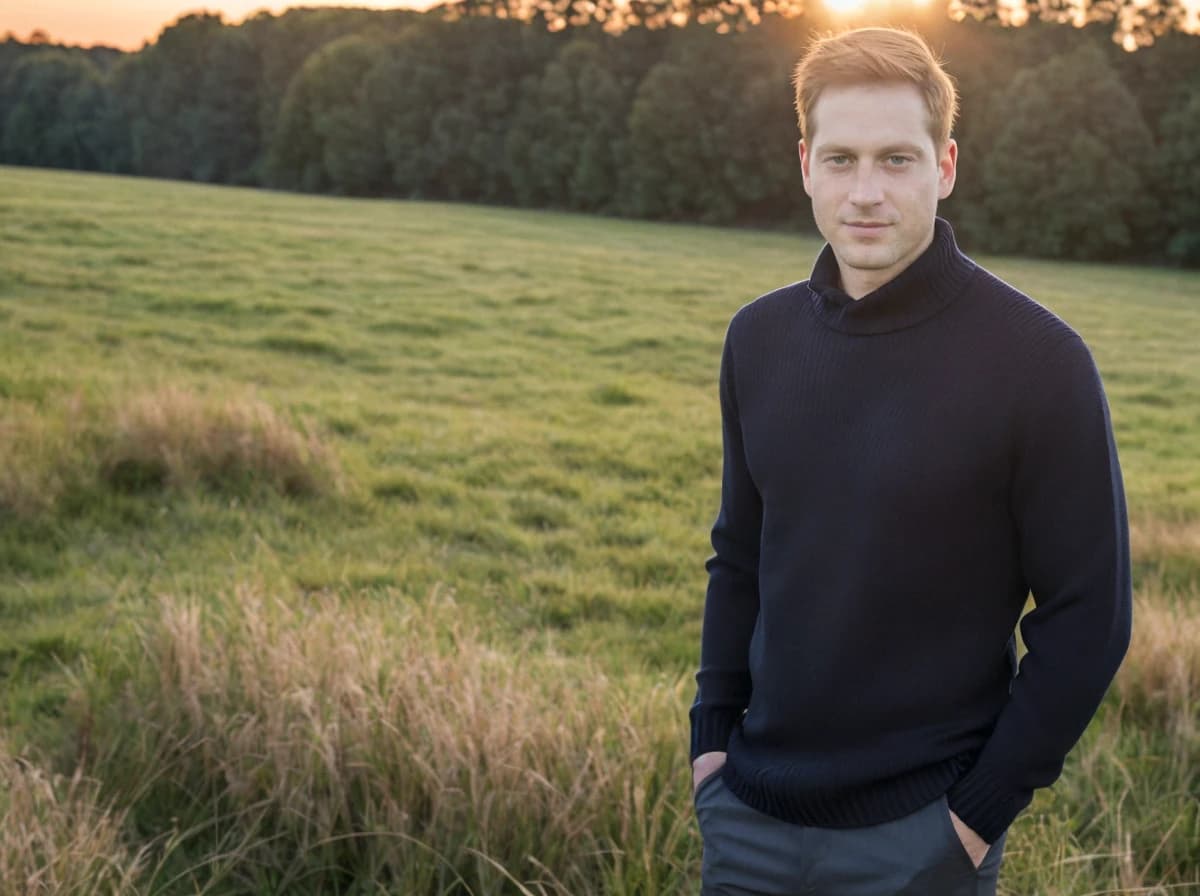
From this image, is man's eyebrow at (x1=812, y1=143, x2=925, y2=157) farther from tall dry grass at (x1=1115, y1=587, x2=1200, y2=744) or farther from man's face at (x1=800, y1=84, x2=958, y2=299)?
tall dry grass at (x1=1115, y1=587, x2=1200, y2=744)

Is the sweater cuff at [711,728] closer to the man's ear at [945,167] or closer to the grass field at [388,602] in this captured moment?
the grass field at [388,602]

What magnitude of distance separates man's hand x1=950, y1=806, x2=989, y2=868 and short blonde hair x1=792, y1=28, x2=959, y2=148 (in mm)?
1209

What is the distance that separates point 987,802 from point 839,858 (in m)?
0.29

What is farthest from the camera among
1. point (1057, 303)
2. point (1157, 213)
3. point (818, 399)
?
point (1157, 213)

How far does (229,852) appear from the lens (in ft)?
10.6

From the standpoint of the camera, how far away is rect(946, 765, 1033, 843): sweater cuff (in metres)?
2.03

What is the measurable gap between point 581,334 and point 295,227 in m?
13.1

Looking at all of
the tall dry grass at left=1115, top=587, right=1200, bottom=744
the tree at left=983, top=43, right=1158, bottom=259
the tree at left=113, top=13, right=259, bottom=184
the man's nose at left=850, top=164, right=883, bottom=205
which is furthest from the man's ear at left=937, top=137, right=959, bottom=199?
the tree at left=113, top=13, right=259, bottom=184

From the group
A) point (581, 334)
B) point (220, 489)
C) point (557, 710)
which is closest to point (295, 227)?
point (581, 334)

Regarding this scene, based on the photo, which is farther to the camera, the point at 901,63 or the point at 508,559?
the point at 508,559

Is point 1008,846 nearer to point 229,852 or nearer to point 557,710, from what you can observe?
point 557,710

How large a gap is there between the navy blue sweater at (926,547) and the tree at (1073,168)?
44.7 metres

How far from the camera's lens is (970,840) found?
6.75 feet

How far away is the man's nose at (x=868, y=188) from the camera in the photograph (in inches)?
83.8
